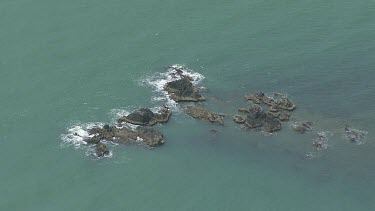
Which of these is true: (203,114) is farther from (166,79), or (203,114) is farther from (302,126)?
(302,126)

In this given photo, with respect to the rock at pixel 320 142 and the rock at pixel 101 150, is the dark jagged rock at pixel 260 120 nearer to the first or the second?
the rock at pixel 320 142

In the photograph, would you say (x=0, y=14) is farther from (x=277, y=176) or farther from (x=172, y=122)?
(x=277, y=176)

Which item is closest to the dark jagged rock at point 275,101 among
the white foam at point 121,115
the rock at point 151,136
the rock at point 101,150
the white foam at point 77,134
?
the rock at point 151,136

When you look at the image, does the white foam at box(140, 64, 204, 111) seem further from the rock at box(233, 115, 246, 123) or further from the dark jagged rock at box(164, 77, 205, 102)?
the rock at box(233, 115, 246, 123)

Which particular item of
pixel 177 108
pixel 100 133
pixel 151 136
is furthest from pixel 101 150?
pixel 177 108

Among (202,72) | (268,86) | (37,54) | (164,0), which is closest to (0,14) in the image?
(37,54)

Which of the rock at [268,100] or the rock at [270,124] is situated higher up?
the rock at [268,100]
